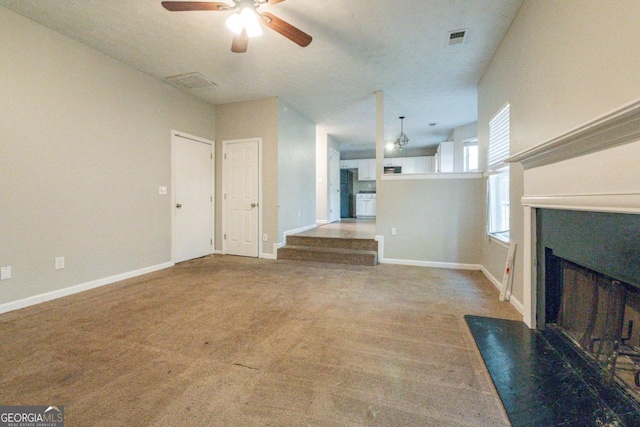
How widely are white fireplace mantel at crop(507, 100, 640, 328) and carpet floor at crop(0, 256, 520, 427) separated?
1001mm

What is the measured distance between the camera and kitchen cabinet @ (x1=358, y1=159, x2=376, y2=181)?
8.92 m

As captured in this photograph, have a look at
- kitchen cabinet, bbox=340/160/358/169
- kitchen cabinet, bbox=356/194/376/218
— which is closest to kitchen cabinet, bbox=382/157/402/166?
kitchen cabinet, bbox=340/160/358/169

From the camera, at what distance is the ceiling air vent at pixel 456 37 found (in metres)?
2.78

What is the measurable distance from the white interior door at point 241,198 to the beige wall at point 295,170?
17.5 inches

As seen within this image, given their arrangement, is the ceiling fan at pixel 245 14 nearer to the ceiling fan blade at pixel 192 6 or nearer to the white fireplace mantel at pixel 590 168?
the ceiling fan blade at pixel 192 6

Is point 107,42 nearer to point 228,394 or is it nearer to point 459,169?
point 228,394

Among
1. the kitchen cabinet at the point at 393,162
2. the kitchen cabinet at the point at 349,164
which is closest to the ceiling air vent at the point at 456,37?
the kitchen cabinet at the point at 393,162

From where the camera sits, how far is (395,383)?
1.49 metres

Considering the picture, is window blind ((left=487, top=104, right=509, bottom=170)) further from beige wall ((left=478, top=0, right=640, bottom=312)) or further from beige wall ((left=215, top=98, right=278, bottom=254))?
beige wall ((left=215, top=98, right=278, bottom=254))

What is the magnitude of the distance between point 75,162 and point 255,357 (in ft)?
9.82

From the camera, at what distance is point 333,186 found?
25.6ft

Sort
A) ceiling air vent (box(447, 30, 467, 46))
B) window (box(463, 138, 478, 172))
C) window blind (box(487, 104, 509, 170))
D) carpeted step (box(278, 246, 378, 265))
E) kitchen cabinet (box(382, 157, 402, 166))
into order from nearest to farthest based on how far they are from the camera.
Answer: ceiling air vent (box(447, 30, 467, 46)), window blind (box(487, 104, 509, 170)), carpeted step (box(278, 246, 378, 265)), window (box(463, 138, 478, 172)), kitchen cabinet (box(382, 157, 402, 166))

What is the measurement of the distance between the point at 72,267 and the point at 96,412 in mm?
2370

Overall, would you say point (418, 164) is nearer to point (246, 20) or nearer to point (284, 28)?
point (284, 28)
